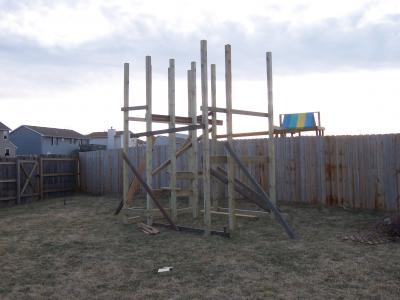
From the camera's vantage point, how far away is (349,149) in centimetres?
1077

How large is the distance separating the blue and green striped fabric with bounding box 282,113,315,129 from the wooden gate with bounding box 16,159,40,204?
1125cm

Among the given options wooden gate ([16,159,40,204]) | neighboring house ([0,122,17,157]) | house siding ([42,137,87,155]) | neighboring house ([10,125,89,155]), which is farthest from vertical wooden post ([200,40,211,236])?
house siding ([42,137,87,155])

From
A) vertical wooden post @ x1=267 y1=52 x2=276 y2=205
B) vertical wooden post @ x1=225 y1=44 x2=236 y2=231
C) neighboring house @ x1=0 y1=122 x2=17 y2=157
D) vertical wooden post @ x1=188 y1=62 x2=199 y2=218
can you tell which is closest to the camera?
vertical wooden post @ x1=225 y1=44 x2=236 y2=231

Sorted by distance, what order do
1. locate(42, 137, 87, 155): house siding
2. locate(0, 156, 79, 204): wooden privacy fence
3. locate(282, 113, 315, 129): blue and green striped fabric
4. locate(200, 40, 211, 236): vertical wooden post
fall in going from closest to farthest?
locate(200, 40, 211, 236): vertical wooden post < locate(0, 156, 79, 204): wooden privacy fence < locate(282, 113, 315, 129): blue and green striped fabric < locate(42, 137, 87, 155): house siding

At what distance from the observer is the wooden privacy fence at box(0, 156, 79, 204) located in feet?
53.3

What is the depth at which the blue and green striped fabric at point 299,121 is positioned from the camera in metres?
16.9

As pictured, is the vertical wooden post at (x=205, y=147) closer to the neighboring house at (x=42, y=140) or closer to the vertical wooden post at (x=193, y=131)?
the vertical wooden post at (x=193, y=131)

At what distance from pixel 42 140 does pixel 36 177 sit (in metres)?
34.6

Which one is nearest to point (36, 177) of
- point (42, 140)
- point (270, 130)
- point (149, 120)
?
point (149, 120)

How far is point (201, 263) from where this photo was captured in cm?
622

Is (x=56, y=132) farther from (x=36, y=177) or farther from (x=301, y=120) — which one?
(x=301, y=120)

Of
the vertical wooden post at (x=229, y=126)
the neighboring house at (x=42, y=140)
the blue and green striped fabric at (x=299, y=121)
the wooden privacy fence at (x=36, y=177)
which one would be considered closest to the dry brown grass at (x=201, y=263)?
the vertical wooden post at (x=229, y=126)

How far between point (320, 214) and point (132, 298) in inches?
268

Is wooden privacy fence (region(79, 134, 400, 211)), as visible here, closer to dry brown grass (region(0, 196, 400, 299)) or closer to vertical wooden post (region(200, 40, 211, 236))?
vertical wooden post (region(200, 40, 211, 236))
